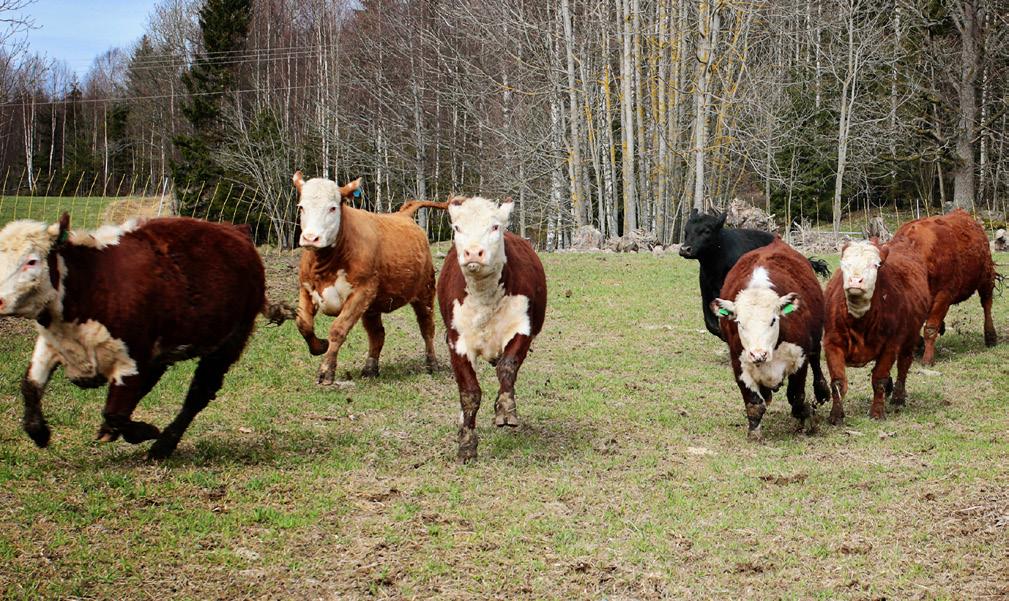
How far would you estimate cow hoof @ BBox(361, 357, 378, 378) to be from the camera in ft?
36.6

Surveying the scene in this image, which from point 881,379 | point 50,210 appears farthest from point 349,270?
point 50,210

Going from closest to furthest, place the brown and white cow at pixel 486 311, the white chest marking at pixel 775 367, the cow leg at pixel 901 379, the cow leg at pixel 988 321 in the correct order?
the brown and white cow at pixel 486 311, the white chest marking at pixel 775 367, the cow leg at pixel 901 379, the cow leg at pixel 988 321

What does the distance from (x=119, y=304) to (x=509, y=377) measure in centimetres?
296

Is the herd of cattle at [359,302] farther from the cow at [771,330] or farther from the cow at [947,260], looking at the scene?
the cow at [947,260]

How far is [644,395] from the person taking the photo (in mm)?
10406

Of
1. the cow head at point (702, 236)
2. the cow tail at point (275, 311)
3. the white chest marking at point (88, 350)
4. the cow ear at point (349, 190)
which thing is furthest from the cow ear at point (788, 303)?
the white chest marking at point (88, 350)

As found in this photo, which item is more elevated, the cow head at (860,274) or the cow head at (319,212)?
the cow head at (319,212)

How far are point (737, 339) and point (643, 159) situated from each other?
2175 centimetres

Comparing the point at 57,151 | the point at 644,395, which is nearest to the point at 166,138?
the point at 57,151

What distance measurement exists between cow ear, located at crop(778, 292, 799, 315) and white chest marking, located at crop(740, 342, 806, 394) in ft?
1.08

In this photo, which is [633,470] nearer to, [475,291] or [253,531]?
[475,291]

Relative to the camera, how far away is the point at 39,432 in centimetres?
645

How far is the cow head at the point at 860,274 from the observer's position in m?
8.99

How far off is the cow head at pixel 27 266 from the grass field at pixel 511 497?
1.21m
